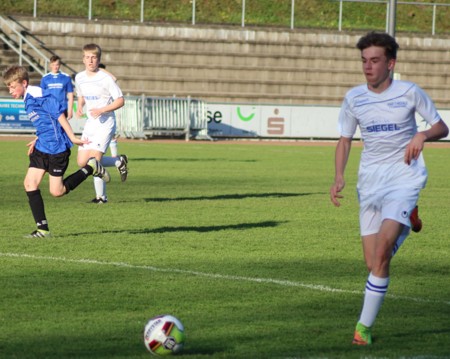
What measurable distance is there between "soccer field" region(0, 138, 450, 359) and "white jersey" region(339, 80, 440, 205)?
0.94 meters

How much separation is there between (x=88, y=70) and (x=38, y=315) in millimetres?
7829

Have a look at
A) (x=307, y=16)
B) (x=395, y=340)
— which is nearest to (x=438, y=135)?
(x=395, y=340)

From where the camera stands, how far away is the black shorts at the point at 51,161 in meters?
11.5

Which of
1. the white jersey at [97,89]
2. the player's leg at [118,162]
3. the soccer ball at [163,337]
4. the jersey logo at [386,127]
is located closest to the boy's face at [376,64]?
the jersey logo at [386,127]

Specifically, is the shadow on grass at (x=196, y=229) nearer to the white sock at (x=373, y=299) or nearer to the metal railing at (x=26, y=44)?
the white sock at (x=373, y=299)

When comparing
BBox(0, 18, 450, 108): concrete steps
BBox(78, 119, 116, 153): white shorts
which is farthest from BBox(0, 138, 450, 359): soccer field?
BBox(0, 18, 450, 108): concrete steps

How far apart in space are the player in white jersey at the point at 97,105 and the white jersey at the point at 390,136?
733cm

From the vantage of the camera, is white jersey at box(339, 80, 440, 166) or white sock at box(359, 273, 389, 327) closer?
Answer: white sock at box(359, 273, 389, 327)

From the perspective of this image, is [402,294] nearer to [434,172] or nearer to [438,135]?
[438,135]

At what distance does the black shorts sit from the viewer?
37.7ft

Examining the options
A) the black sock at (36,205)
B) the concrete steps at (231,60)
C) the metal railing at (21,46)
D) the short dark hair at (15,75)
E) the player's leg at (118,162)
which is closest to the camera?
the short dark hair at (15,75)

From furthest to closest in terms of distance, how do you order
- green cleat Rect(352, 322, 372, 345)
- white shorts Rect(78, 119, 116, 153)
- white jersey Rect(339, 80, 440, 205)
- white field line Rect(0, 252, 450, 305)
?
white shorts Rect(78, 119, 116, 153) < white field line Rect(0, 252, 450, 305) < white jersey Rect(339, 80, 440, 205) < green cleat Rect(352, 322, 372, 345)

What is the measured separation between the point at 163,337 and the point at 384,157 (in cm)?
186

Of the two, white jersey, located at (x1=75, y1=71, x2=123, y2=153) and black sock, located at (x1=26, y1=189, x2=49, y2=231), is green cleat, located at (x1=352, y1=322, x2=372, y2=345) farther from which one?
white jersey, located at (x1=75, y1=71, x2=123, y2=153)
